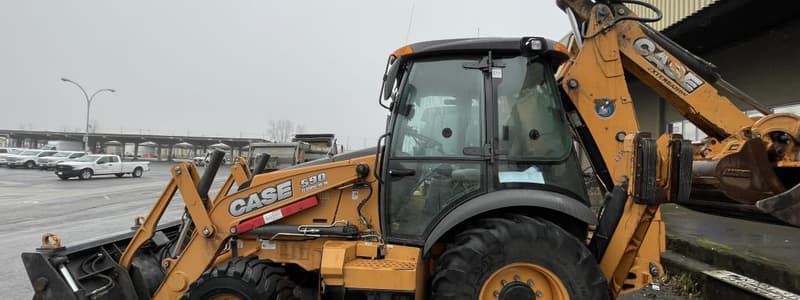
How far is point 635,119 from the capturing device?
3531 millimetres

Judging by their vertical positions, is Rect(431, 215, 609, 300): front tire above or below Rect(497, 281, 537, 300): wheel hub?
above

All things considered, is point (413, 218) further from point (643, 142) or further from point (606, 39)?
point (606, 39)

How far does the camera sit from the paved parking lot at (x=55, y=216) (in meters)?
6.45

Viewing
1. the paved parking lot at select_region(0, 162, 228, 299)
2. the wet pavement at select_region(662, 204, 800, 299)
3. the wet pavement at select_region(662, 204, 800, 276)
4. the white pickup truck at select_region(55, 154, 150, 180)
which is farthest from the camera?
the white pickup truck at select_region(55, 154, 150, 180)

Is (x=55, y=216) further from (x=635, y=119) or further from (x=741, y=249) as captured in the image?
(x=741, y=249)

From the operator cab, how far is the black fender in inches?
3.9

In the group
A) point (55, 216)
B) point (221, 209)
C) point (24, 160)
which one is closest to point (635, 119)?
point (221, 209)

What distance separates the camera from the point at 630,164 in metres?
3.14

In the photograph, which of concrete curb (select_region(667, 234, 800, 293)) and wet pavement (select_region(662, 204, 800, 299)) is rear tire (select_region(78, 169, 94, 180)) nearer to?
wet pavement (select_region(662, 204, 800, 299))

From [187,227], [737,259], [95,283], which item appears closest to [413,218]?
[187,227]

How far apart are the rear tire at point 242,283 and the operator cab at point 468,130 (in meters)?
0.92

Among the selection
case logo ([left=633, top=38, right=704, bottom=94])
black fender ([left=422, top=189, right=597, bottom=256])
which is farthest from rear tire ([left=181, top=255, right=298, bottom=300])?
case logo ([left=633, top=38, right=704, bottom=94])

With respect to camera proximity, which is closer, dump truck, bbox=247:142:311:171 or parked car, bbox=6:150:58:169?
dump truck, bbox=247:142:311:171

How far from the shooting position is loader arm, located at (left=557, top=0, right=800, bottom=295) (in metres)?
3.05
